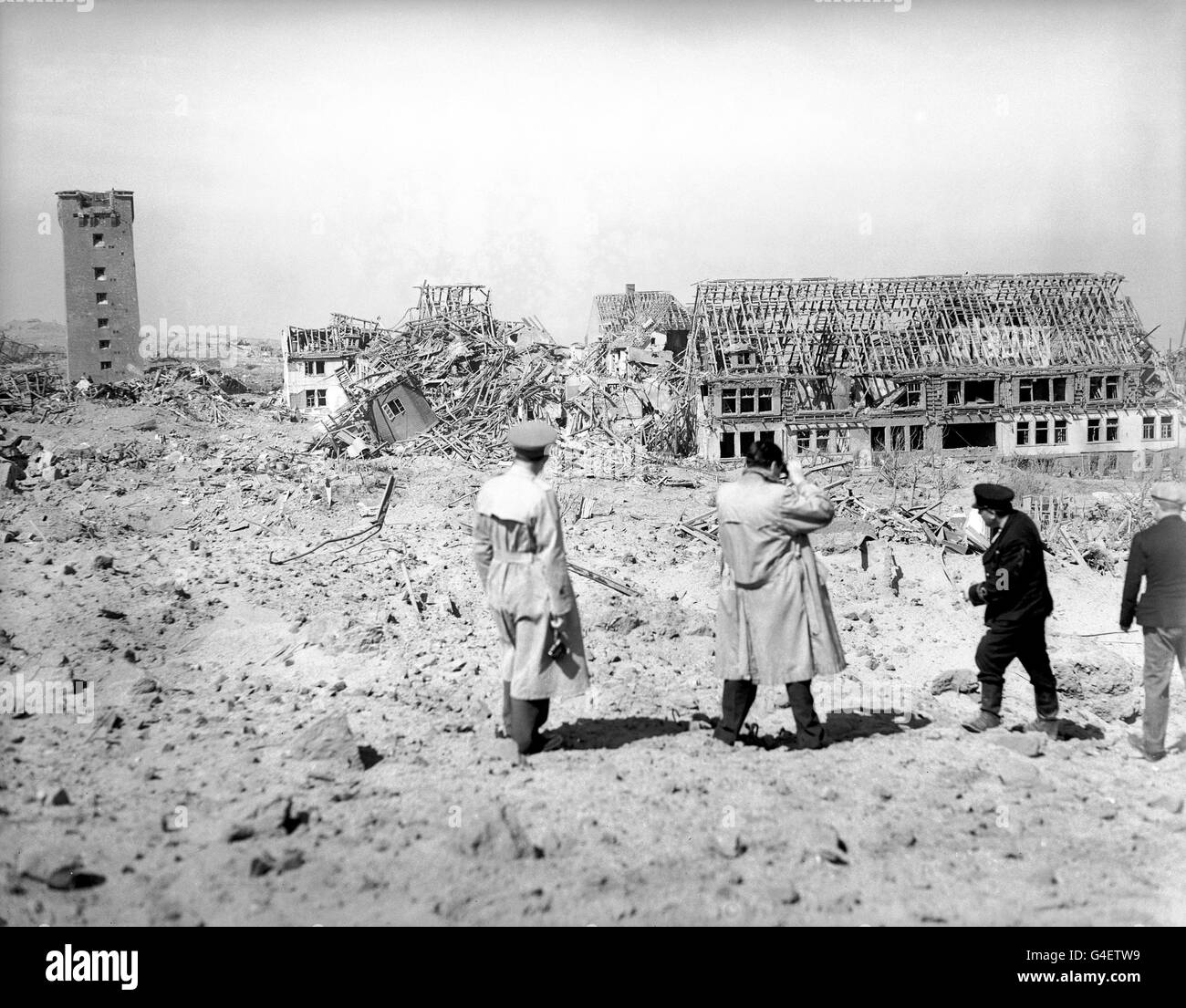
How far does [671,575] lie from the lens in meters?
12.9

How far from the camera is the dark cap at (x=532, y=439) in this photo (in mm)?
6010

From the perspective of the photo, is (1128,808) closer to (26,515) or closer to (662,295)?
(26,515)

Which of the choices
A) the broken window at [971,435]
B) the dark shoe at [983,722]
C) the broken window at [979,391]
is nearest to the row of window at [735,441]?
the broken window at [971,435]

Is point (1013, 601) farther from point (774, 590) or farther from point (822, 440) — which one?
point (822, 440)

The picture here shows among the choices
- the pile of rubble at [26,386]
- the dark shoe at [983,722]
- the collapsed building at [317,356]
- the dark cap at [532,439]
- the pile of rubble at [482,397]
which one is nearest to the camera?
the dark cap at [532,439]

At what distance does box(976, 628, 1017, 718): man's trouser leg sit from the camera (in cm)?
674

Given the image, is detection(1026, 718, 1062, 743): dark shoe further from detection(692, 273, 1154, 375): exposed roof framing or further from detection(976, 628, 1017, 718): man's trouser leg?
detection(692, 273, 1154, 375): exposed roof framing

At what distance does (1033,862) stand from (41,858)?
15.4 ft

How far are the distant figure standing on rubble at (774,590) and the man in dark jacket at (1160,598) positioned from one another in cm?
192

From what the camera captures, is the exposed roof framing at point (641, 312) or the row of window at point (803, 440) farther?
the exposed roof framing at point (641, 312)

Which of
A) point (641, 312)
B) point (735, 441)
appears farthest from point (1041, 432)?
point (641, 312)

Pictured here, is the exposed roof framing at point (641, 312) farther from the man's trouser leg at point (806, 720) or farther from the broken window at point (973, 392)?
the man's trouser leg at point (806, 720)

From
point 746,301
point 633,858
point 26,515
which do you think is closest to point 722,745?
point 633,858

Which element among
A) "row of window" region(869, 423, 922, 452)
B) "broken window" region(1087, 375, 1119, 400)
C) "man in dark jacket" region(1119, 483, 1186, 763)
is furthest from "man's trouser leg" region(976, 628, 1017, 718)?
"broken window" region(1087, 375, 1119, 400)
